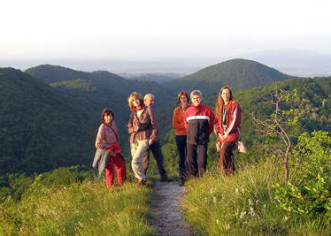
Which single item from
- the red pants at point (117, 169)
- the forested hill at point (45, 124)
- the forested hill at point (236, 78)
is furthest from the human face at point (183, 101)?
the forested hill at point (236, 78)

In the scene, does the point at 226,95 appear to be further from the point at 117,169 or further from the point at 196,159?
the point at 117,169

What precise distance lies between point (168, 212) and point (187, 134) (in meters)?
1.76

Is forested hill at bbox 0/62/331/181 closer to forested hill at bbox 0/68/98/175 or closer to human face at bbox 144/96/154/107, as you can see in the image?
forested hill at bbox 0/68/98/175

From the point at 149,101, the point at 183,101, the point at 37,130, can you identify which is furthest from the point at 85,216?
the point at 37,130

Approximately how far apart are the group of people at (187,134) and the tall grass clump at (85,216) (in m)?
0.68

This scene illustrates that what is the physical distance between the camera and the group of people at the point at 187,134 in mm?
4719

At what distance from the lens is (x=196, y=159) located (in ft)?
17.9

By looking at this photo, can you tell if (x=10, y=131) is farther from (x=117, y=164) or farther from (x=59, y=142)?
(x=117, y=164)

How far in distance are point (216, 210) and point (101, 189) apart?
8.08 ft

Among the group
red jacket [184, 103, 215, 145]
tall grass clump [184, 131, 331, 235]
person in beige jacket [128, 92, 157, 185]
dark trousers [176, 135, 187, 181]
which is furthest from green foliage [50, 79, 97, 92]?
tall grass clump [184, 131, 331, 235]

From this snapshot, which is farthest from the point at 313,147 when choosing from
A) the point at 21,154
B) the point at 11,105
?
the point at 11,105

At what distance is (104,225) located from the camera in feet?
9.75

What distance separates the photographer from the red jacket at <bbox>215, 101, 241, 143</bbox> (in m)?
4.62

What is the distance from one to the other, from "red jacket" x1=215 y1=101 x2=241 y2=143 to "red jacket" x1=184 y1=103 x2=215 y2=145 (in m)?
0.37
